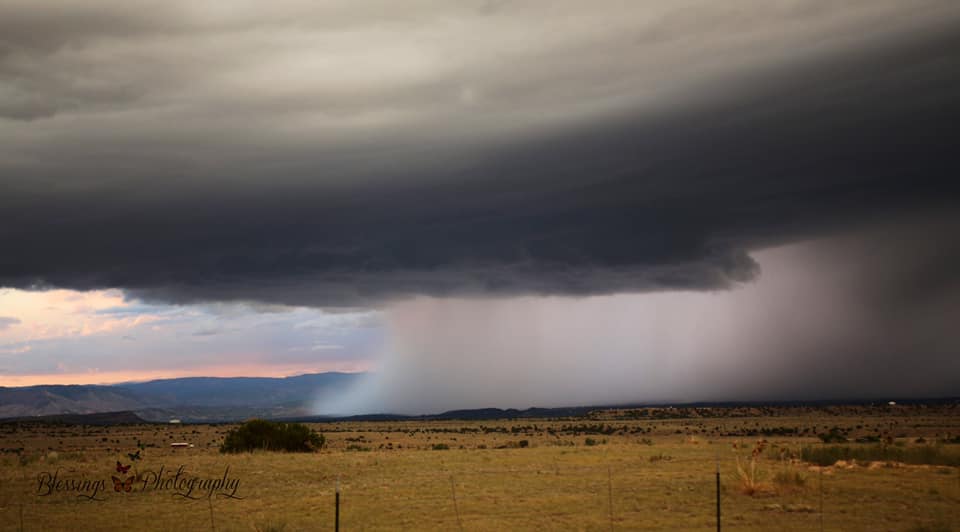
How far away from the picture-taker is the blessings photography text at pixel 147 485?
40.1 metres

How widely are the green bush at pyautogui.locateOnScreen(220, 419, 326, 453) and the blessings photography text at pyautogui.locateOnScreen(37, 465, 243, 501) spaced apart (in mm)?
16605

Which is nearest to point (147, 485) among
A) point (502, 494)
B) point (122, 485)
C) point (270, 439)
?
point (122, 485)

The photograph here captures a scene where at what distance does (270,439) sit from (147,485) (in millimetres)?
21988

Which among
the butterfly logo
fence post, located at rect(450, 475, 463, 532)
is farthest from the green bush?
fence post, located at rect(450, 475, 463, 532)

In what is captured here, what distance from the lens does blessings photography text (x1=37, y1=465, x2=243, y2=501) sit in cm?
4006

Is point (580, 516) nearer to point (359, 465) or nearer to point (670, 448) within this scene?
point (359, 465)

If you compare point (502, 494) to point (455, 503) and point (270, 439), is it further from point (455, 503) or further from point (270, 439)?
point (270, 439)

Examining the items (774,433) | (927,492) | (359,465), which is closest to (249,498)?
(359,465)

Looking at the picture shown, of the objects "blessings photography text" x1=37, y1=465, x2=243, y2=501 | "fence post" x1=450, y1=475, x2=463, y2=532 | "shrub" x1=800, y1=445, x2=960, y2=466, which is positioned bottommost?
"blessings photography text" x1=37, y1=465, x2=243, y2=501

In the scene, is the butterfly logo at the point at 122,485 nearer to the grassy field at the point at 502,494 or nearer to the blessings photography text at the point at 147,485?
the blessings photography text at the point at 147,485

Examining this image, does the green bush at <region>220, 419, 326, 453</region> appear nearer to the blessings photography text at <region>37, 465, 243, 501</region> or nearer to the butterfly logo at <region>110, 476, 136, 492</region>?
the blessings photography text at <region>37, 465, 243, 501</region>

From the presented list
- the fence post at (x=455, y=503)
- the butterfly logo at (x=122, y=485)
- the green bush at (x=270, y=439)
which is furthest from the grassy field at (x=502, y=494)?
the green bush at (x=270, y=439)

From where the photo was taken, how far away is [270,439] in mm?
64750

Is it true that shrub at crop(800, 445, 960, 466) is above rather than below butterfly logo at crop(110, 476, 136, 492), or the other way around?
above
